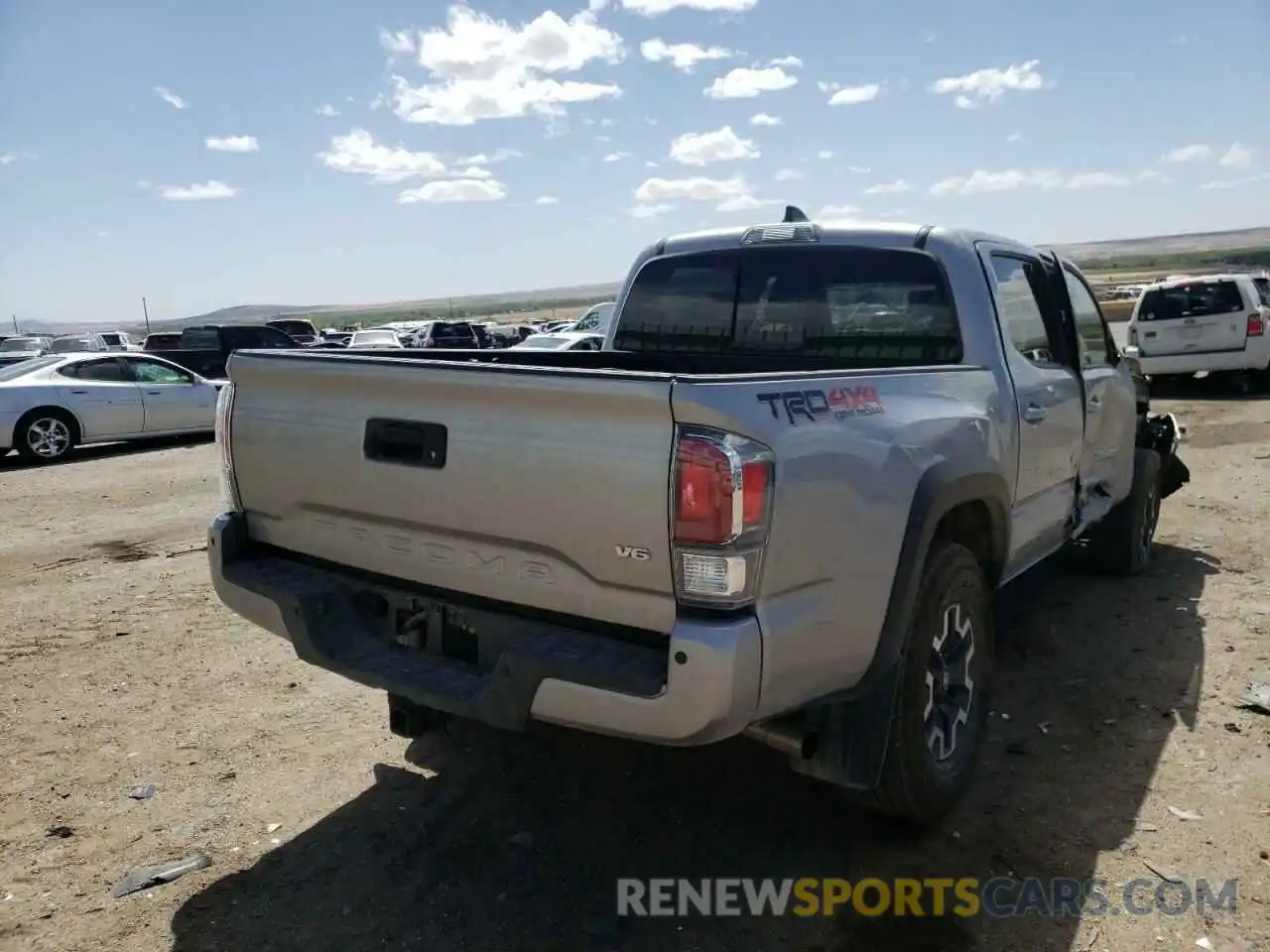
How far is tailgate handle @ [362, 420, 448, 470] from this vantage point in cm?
283

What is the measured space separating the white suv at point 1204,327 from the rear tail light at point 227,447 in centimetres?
1493

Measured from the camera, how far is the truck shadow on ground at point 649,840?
2820 millimetres

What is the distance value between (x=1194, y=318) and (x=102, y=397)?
15813 mm

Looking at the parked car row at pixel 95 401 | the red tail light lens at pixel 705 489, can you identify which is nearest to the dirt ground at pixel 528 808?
the red tail light lens at pixel 705 489

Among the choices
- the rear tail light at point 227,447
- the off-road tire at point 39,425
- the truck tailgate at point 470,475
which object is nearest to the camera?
the truck tailgate at point 470,475

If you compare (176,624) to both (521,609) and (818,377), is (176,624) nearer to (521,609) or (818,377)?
(521,609)

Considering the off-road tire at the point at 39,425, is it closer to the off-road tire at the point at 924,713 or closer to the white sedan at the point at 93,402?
the white sedan at the point at 93,402

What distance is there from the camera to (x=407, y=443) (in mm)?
2916

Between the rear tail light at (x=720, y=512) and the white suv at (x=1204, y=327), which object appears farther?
the white suv at (x=1204, y=327)

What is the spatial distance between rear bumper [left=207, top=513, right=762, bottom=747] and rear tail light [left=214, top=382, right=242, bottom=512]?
0.08 meters

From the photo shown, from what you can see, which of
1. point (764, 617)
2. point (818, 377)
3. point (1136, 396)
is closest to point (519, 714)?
point (764, 617)

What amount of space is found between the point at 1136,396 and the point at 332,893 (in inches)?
211

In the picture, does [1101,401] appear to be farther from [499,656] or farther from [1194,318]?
[1194,318]

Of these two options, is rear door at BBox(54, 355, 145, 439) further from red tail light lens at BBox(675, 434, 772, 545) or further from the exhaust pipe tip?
red tail light lens at BBox(675, 434, 772, 545)
